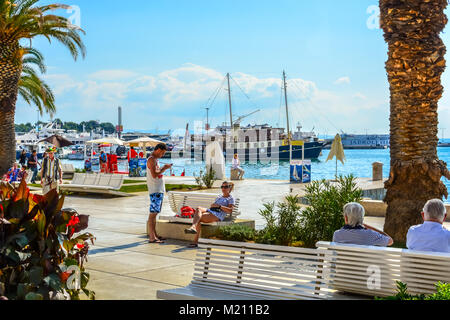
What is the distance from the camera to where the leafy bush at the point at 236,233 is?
8.85 metres

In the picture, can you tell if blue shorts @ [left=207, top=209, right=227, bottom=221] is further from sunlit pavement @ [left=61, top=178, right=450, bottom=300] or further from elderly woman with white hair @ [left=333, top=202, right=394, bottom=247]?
elderly woman with white hair @ [left=333, top=202, right=394, bottom=247]

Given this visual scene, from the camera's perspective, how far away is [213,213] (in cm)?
934

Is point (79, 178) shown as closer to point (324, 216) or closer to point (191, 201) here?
point (191, 201)

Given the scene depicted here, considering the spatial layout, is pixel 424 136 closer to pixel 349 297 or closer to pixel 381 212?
pixel 349 297

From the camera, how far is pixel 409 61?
8680 millimetres

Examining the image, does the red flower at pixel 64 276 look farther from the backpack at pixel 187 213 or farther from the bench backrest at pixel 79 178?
the bench backrest at pixel 79 178

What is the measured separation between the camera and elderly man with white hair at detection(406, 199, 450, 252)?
5406 millimetres

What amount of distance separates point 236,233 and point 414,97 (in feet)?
11.1

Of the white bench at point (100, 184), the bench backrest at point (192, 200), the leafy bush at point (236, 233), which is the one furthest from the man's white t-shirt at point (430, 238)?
the white bench at point (100, 184)

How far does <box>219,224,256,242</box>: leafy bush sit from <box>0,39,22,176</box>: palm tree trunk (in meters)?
15.9

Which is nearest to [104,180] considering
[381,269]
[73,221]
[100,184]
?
[100,184]

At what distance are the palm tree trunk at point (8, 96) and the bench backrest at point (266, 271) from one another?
18746mm

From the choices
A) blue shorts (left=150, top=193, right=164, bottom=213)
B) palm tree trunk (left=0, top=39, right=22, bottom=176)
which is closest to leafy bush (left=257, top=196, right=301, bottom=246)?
blue shorts (left=150, top=193, right=164, bottom=213)

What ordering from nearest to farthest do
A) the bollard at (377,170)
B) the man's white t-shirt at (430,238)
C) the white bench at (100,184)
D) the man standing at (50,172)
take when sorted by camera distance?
the man's white t-shirt at (430,238), the man standing at (50,172), the white bench at (100,184), the bollard at (377,170)
